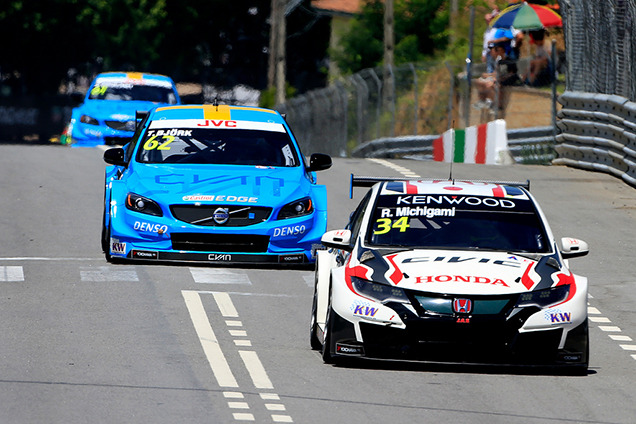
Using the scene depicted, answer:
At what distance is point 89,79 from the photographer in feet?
232

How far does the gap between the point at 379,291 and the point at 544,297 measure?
1.05 metres

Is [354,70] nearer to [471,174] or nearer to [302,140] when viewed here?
[302,140]

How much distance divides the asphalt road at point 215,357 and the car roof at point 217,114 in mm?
1670

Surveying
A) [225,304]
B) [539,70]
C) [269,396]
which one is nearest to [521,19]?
[539,70]

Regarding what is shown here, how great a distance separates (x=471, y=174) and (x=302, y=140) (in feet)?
66.3

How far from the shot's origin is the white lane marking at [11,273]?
45.9ft

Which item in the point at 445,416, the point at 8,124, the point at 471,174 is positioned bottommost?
the point at 8,124

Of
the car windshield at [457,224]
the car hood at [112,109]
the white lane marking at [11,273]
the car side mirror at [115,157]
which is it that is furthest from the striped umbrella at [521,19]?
the car windshield at [457,224]

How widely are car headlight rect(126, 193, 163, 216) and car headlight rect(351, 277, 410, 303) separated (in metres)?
4.54

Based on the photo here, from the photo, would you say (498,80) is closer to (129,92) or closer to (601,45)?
(601,45)

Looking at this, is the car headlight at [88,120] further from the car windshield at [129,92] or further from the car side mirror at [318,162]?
the car side mirror at [318,162]

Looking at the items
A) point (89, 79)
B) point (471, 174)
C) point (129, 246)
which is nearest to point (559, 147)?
point (471, 174)

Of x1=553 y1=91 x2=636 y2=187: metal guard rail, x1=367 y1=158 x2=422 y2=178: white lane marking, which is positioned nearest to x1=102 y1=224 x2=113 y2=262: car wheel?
x1=367 y1=158 x2=422 y2=178: white lane marking

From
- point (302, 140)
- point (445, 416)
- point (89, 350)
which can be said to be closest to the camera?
point (445, 416)
